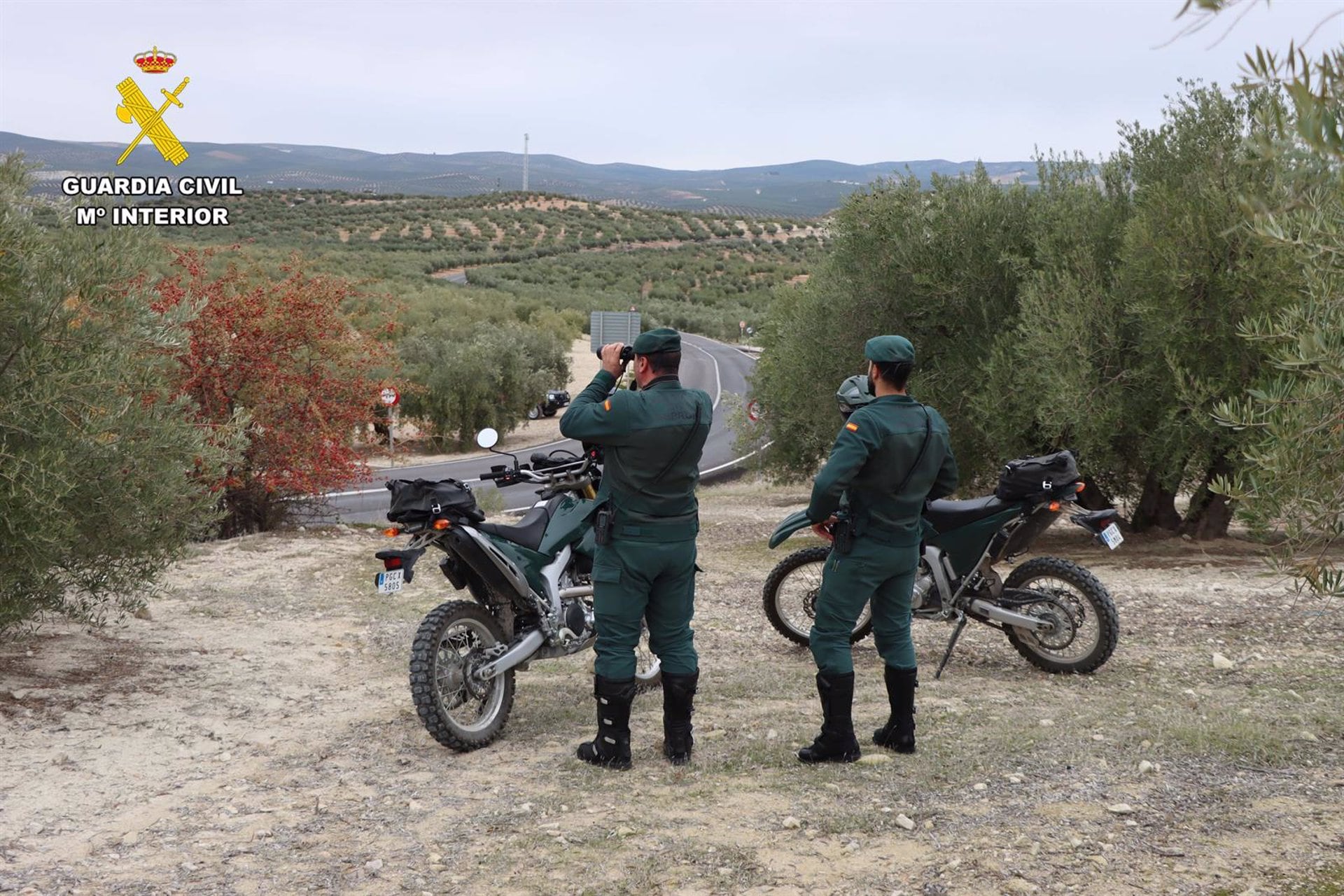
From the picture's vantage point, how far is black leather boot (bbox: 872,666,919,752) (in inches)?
218

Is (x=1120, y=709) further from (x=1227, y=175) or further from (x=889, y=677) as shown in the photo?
(x=1227, y=175)

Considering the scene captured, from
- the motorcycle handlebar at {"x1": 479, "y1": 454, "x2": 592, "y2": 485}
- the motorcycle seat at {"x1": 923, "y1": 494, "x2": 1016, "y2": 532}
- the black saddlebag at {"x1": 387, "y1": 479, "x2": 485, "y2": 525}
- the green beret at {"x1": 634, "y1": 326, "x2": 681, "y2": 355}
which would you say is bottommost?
the motorcycle seat at {"x1": 923, "y1": 494, "x2": 1016, "y2": 532}

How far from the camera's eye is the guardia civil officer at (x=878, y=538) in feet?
17.8

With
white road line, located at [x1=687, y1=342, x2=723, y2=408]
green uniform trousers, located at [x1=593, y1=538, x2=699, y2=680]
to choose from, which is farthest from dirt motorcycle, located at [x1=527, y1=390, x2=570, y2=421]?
white road line, located at [x1=687, y1=342, x2=723, y2=408]

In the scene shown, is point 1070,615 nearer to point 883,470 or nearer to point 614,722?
point 883,470

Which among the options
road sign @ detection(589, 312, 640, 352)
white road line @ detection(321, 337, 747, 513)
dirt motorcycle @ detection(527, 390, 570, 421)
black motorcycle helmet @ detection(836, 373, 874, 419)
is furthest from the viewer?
road sign @ detection(589, 312, 640, 352)

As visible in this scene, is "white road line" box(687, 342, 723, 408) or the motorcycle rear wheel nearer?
the motorcycle rear wheel

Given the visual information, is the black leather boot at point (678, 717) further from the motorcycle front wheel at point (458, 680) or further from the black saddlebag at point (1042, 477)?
the black saddlebag at point (1042, 477)

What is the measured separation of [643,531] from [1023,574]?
2770 millimetres

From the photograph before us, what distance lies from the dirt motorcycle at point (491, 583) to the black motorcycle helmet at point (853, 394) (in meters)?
1.28

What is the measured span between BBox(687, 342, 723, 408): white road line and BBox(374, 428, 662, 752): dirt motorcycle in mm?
26253

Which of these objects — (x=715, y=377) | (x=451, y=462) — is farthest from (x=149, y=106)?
(x=715, y=377)

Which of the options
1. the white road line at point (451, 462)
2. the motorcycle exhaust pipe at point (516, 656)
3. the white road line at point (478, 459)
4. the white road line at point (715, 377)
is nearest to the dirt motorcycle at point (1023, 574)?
the motorcycle exhaust pipe at point (516, 656)

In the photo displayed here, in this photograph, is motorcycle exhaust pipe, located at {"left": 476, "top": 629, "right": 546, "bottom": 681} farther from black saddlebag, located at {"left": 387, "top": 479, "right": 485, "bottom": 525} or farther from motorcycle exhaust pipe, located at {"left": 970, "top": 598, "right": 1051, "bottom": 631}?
motorcycle exhaust pipe, located at {"left": 970, "top": 598, "right": 1051, "bottom": 631}
